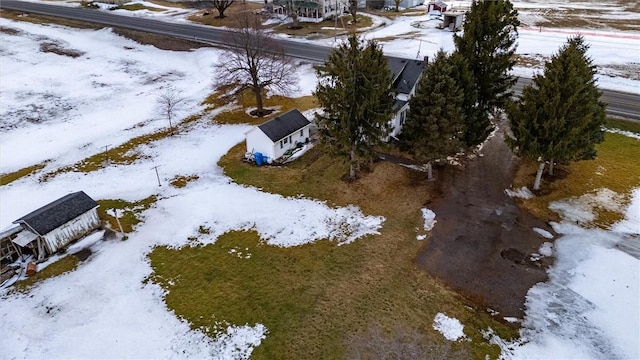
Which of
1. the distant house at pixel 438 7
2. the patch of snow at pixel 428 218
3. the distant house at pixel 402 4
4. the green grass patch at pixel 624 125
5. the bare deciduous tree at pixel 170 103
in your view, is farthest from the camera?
the distant house at pixel 402 4

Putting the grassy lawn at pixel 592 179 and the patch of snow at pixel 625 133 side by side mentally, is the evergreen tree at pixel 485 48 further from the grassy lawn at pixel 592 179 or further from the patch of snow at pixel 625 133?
the patch of snow at pixel 625 133

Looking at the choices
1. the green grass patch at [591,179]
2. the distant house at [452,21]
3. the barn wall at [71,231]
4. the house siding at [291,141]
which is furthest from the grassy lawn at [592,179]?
the distant house at [452,21]

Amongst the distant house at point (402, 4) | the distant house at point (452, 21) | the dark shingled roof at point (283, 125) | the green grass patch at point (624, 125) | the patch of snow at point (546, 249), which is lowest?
the patch of snow at point (546, 249)

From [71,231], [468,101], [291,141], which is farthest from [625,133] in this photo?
[71,231]

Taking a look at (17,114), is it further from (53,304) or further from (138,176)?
(53,304)

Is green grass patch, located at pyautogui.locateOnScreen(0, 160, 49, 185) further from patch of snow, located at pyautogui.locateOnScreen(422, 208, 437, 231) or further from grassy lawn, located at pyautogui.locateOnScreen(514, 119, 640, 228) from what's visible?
grassy lawn, located at pyautogui.locateOnScreen(514, 119, 640, 228)

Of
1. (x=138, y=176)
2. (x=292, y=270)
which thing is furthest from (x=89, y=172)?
(x=292, y=270)

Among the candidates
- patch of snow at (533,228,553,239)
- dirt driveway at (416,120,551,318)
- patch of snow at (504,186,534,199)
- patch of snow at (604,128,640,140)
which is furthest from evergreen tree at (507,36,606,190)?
patch of snow at (604,128,640,140)
